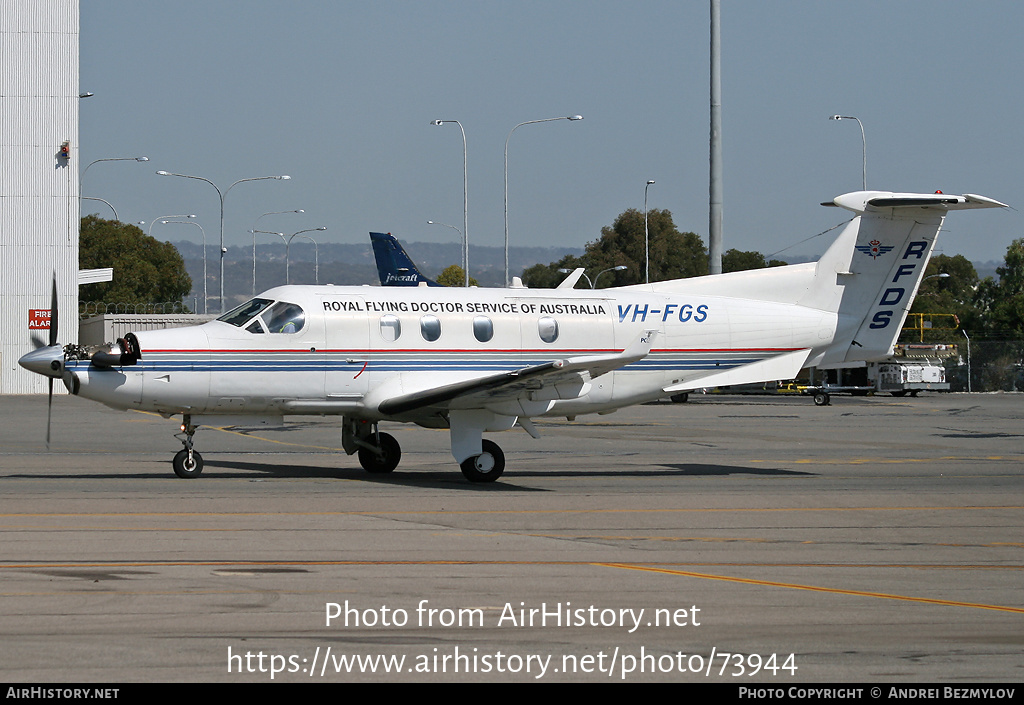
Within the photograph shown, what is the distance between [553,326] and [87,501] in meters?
7.94

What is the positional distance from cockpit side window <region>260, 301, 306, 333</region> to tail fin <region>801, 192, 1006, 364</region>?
8.94 m

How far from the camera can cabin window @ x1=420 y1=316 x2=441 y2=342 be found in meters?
17.8

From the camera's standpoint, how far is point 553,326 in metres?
18.5

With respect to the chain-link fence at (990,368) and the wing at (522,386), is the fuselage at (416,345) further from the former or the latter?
the chain-link fence at (990,368)

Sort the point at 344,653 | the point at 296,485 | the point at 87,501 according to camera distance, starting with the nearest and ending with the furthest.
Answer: the point at 344,653
the point at 87,501
the point at 296,485

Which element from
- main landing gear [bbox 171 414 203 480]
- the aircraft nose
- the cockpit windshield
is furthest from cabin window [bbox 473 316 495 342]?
the aircraft nose

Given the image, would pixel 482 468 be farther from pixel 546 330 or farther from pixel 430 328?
pixel 546 330

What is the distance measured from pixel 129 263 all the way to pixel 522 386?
4095 inches

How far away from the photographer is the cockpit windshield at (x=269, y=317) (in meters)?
17.1

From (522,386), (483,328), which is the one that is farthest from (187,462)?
(522,386)

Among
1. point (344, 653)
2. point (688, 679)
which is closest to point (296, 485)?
point (344, 653)

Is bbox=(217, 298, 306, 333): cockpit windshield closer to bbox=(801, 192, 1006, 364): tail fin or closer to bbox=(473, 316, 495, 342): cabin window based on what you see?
bbox=(473, 316, 495, 342): cabin window

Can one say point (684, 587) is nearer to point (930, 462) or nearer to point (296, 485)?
point (296, 485)

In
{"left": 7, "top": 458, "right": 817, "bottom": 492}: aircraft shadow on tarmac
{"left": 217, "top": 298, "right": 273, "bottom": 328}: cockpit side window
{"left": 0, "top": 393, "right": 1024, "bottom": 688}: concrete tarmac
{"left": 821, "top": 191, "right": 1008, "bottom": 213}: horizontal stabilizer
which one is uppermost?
{"left": 821, "top": 191, "right": 1008, "bottom": 213}: horizontal stabilizer
